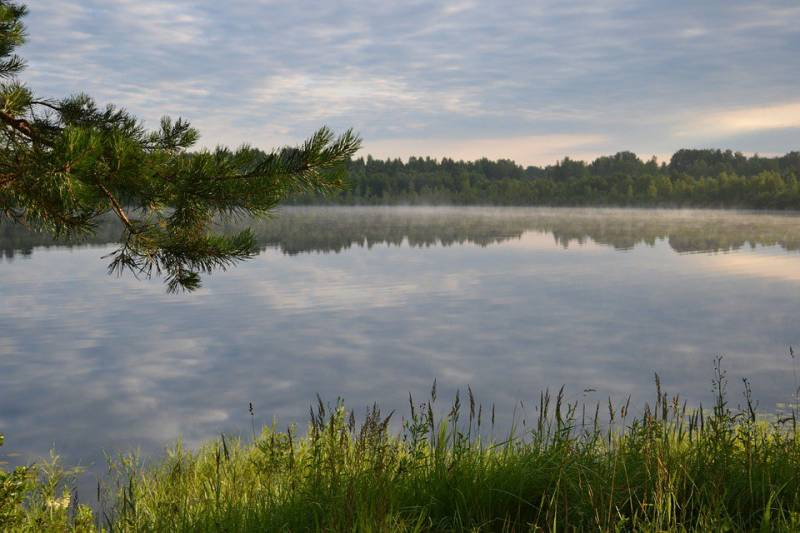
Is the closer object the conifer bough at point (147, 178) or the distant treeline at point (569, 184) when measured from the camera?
the conifer bough at point (147, 178)

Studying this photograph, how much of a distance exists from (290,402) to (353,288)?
45.9 ft

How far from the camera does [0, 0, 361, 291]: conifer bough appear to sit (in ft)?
15.8

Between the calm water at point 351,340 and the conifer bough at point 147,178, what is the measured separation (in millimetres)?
4094

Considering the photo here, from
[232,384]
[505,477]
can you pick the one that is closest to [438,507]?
[505,477]

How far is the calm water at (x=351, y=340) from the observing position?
11.1 metres

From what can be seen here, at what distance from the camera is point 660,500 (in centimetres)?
375

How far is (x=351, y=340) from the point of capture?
52.2 feet

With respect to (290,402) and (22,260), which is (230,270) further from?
(290,402)

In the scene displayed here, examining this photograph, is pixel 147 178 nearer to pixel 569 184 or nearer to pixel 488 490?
pixel 488 490

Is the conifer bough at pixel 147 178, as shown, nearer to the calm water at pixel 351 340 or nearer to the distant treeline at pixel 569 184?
the calm water at pixel 351 340

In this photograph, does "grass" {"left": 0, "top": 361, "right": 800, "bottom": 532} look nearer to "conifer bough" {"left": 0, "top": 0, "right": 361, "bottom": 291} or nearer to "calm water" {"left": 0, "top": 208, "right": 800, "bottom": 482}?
"conifer bough" {"left": 0, "top": 0, "right": 361, "bottom": 291}

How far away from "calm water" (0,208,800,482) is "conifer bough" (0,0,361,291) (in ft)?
13.4

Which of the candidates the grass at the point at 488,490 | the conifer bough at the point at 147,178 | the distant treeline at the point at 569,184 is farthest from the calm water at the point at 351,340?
the distant treeline at the point at 569,184

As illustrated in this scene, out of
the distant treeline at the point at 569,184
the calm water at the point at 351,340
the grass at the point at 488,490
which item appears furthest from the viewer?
the distant treeline at the point at 569,184
